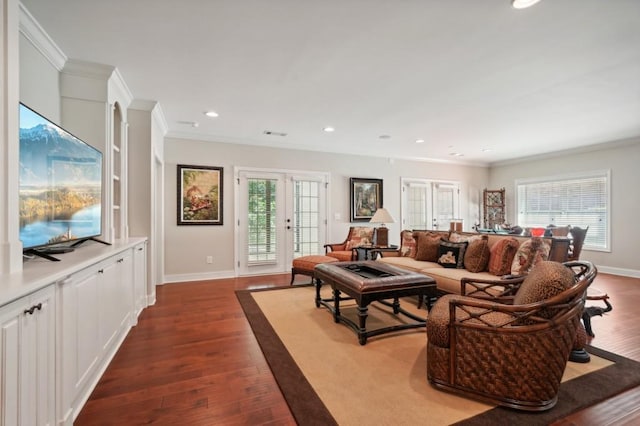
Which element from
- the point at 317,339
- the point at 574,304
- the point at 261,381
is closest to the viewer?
the point at 574,304

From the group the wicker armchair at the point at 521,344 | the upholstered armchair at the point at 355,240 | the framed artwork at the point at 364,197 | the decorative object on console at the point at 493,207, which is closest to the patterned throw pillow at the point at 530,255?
the wicker armchair at the point at 521,344

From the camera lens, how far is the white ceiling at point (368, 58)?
201 cm

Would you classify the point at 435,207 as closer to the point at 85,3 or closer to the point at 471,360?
the point at 471,360

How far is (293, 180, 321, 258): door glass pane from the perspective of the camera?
5820mm

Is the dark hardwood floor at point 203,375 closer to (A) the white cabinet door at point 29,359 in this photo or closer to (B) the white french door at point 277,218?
(A) the white cabinet door at point 29,359

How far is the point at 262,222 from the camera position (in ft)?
18.2

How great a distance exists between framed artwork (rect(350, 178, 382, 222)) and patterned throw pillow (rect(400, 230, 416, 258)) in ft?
6.09

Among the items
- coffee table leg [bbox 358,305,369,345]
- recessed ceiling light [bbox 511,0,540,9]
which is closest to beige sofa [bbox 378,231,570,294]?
coffee table leg [bbox 358,305,369,345]

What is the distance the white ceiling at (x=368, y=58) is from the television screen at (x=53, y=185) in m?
0.93

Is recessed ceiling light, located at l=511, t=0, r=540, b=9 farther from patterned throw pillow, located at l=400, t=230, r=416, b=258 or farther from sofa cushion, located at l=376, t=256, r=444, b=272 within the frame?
patterned throw pillow, located at l=400, t=230, r=416, b=258

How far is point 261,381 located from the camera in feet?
6.68

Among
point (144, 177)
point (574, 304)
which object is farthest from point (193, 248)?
point (574, 304)

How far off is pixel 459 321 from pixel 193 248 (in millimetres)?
4436

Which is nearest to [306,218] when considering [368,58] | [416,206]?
[416,206]
